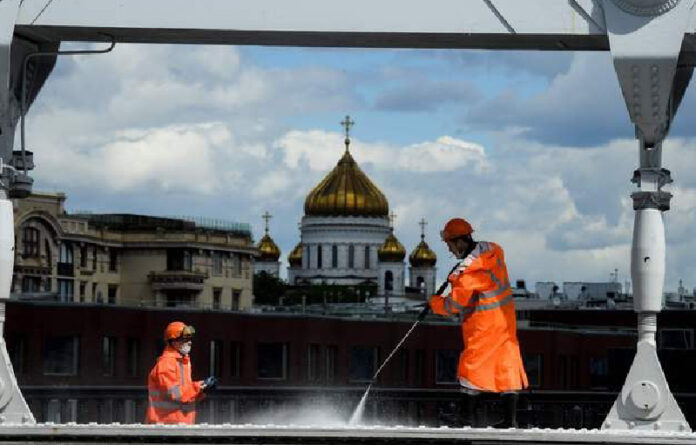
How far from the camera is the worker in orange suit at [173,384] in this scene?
599 inches

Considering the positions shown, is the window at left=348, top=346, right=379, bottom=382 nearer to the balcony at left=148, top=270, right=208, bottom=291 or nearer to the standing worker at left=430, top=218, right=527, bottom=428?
the standing worker at left=430, top=218, right=527, bottom=428

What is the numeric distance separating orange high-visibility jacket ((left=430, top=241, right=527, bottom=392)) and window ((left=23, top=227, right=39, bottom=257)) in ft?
411

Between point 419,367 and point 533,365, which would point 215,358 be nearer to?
point 419,367

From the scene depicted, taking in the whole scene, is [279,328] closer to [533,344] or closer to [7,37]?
[533,344]

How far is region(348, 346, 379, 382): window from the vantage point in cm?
6675

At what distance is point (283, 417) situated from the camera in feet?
63.7

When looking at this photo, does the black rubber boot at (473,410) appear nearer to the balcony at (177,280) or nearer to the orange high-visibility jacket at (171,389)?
the orange high-visibility jacket at (171,389)

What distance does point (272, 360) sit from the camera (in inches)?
Result: 2515

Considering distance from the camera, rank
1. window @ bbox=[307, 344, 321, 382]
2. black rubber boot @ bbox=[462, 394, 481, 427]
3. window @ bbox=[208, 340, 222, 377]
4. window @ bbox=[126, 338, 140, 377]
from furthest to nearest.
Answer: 1. window @ bbox=[307, 344, 321, 382]
2. window @ bbox=[208, 340, 222, 377]
3. window @ bbox=[126, 338, 140, 377]
4. black rubber boot @ bbox=[462, 394, 481, 427]

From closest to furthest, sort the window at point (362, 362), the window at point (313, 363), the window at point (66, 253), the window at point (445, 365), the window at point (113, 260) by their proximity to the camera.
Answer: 1. the window at point (313, 363)
2. the window at point (362, 362)
3. the window at point (445, 365)
4. the window at point (66, 253)
5. the window at point (113, 260)

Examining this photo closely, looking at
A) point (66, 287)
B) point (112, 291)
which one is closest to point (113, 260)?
point (112, 291)

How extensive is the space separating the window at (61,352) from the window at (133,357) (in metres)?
1.63

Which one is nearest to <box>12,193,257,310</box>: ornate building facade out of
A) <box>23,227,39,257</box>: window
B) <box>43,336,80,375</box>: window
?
<box>23,227,39,257</box>: window

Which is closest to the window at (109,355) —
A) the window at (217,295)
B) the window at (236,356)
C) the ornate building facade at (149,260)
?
the window at (236,356)
